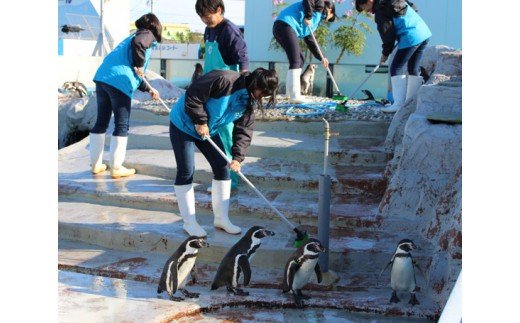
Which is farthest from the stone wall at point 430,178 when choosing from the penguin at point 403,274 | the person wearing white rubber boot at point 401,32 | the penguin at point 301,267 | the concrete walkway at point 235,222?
the person wearing white rubber boot at point 401,32

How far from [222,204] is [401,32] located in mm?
3552

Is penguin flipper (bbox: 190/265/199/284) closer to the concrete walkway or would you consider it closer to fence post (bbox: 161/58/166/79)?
the concrete walkway

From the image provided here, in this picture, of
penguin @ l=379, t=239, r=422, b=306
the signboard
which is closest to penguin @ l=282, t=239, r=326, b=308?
penguin @ l=379, t=239, r=422, b=306

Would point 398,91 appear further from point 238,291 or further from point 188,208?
point 238,291

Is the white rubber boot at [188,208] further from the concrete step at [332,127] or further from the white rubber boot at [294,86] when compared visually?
the white rubber boot at [294,86]

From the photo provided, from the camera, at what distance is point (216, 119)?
5.06 metres

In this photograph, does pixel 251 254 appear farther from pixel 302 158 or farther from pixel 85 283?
pixel 302 158

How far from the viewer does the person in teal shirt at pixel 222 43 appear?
5.85 m
